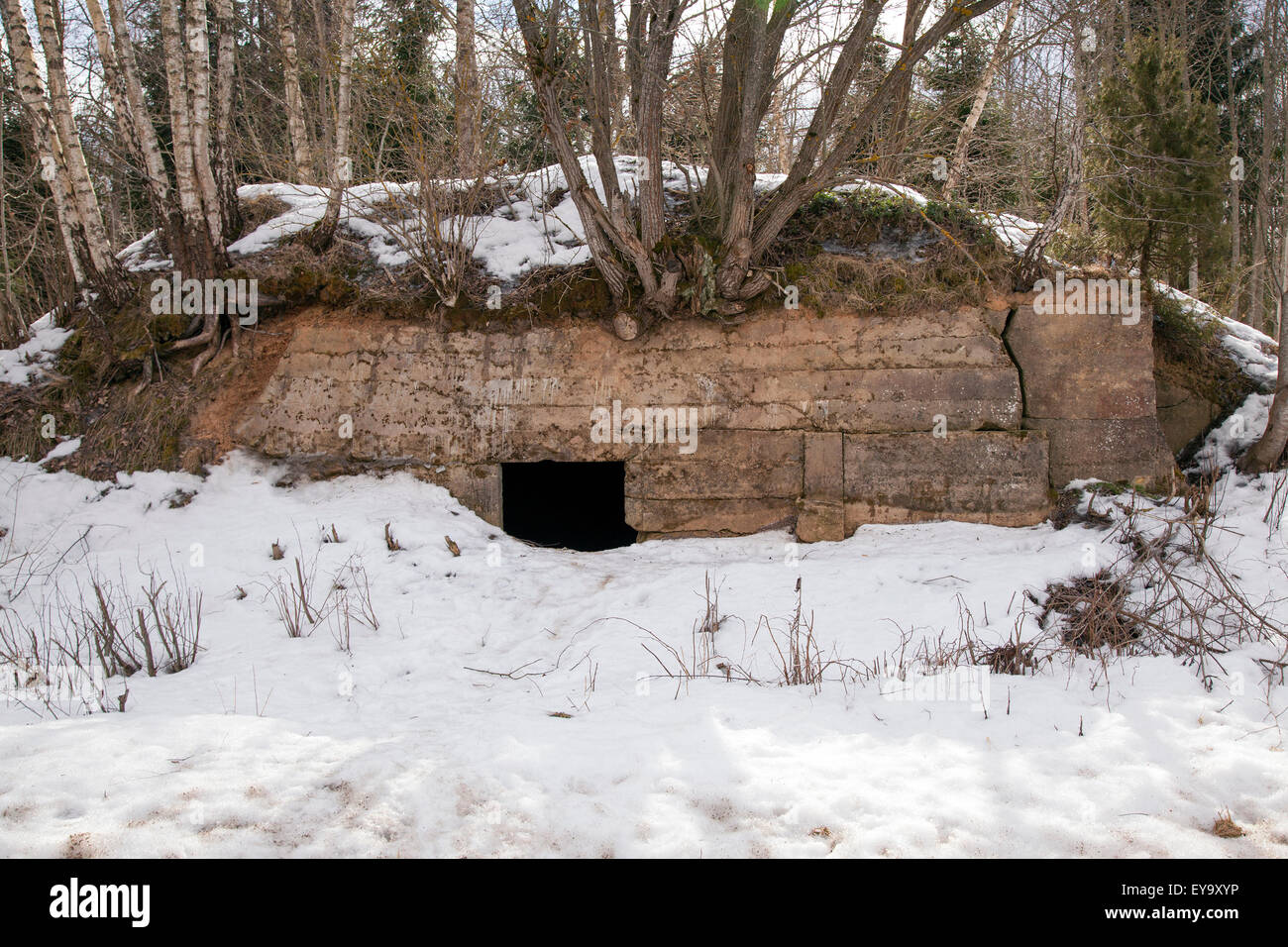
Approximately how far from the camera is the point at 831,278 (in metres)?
6.91

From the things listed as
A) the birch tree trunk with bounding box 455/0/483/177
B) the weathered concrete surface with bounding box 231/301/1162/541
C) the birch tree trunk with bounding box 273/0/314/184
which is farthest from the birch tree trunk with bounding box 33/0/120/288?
the birch tree trunk with bounding box 455/0/483/177

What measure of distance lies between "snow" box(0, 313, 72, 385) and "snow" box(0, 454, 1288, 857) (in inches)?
63.7

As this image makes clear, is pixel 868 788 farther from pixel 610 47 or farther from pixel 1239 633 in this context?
pixel 610 47

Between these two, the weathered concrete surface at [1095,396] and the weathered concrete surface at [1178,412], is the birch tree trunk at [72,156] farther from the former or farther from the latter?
the weathered concrete surface at [1178,412]

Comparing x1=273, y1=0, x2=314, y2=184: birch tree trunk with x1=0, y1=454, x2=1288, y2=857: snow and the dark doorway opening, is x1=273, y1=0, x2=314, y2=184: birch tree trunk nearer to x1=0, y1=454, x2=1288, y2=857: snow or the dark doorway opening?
the dark doorway opening

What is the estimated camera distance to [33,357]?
7.44 metres

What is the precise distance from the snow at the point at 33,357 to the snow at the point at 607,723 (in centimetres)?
162

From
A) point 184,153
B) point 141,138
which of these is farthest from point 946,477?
point 141,138

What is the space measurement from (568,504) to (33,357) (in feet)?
18.2

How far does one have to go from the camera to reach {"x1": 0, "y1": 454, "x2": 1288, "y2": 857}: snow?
264cm

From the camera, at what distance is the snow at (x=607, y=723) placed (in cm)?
264

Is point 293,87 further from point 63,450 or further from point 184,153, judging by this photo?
point 63,450
